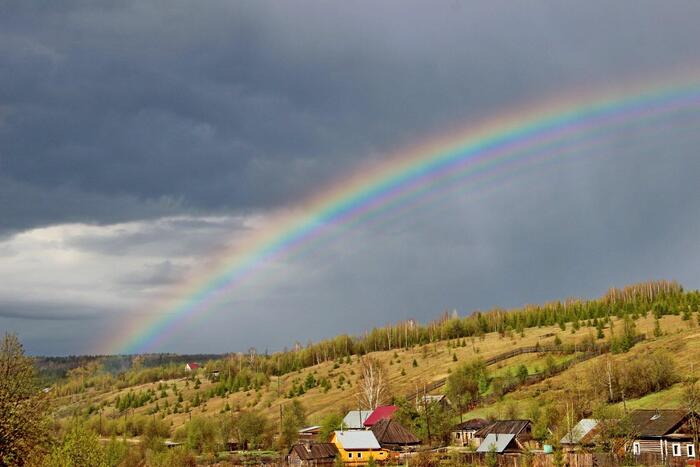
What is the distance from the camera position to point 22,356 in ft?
147

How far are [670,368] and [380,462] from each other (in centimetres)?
4726

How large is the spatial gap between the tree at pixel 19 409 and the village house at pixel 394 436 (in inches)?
2504

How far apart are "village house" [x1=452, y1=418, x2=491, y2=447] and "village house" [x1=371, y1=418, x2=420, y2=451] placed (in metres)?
6.76

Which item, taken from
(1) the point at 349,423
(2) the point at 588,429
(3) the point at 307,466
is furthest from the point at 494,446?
(1) the point at 349,423

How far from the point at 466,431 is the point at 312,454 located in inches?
977

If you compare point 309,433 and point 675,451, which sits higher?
point 675,451

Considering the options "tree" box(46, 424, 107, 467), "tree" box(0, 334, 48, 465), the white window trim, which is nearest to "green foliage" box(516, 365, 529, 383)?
the white window trim

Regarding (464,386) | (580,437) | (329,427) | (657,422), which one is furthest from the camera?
(464,386)

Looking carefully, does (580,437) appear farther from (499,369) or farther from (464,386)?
(499,369)

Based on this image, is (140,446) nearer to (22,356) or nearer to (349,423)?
(349,423)

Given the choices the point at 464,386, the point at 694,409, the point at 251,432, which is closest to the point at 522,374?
the point at 464,386

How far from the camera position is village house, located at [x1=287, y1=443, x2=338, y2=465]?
92188mm

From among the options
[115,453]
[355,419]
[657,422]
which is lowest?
[355,419]

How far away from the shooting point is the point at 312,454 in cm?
9319
